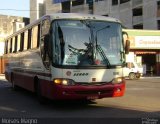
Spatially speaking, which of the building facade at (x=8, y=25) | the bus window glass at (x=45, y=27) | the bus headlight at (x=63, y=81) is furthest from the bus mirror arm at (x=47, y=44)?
the building facade at (x=8, y=25)

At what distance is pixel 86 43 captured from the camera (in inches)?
536

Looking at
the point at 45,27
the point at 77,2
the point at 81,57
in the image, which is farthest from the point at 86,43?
the point at 77,2

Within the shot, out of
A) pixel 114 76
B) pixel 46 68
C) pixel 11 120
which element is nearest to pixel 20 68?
pixel 46 68

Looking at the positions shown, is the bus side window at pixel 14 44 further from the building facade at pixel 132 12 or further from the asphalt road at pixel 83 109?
the building facade at pixel 132 12

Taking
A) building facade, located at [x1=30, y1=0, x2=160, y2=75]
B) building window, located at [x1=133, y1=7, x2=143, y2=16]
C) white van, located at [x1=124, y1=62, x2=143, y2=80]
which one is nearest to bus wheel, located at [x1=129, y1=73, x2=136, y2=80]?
white van, located at [x1=124, y1=62, x2=143, y2=80]

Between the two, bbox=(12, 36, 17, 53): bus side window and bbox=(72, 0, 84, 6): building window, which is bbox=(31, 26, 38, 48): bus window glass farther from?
bbox=(72, 0, 84, 6): building window

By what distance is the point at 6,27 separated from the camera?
86875 millimetres

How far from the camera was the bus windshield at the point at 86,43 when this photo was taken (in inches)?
524

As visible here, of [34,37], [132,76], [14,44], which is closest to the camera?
[34,37]

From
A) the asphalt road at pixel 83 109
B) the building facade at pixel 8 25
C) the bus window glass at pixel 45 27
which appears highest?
the building facade at pixel 8 25

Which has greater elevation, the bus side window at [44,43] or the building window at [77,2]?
the building window at [77,2]

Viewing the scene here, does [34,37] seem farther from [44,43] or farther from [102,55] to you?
[102,55]

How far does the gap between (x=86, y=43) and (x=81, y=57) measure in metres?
0.54

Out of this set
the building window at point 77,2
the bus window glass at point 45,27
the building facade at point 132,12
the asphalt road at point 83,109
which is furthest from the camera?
the building window at point 77,2
